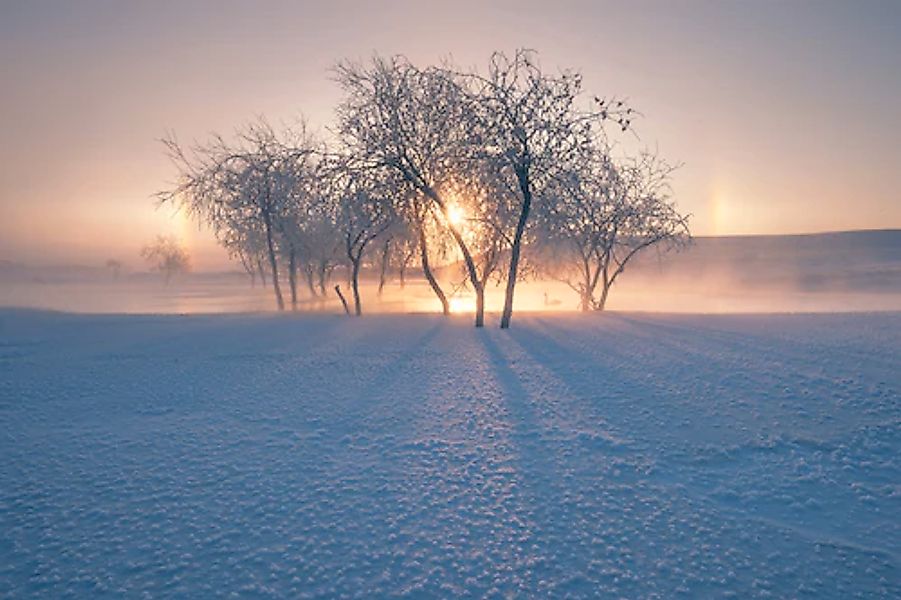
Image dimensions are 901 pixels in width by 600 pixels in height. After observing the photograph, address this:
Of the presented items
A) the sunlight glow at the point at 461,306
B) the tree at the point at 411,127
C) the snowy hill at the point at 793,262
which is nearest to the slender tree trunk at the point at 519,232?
the tree at the point at 411,127

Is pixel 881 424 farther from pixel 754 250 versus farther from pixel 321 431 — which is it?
pixel 754 250

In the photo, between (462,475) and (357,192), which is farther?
(357,192)

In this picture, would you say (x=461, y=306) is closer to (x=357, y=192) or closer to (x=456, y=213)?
(x=456, y=213)

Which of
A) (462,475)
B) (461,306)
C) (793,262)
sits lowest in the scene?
(462,475)

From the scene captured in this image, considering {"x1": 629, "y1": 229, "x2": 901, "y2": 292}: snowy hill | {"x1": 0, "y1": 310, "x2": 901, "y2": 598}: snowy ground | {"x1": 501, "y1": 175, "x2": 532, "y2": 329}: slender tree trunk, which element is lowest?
{"x1": 0, "y1": 310, "x2": 901, "y2": 598}: snowy ground

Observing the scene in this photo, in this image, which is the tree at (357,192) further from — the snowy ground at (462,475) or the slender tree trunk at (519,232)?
the snowy ground at (462,475)

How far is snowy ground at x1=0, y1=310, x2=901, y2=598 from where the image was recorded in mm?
4543

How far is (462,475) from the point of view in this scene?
249 inches

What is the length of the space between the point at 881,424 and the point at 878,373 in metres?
2.76

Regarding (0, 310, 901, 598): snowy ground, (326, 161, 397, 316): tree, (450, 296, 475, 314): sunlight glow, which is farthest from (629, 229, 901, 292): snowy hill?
(0, 310, 901, 598): snowy ground

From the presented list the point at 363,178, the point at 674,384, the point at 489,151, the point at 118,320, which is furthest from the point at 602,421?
the point at 118,320

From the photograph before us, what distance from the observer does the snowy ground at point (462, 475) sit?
454 cm

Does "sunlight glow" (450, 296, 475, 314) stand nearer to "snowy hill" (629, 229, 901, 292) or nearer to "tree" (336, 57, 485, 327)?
"tree" (336, 57, 485, 327)

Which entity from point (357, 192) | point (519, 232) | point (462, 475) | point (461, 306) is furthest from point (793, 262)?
point (462, 475)
